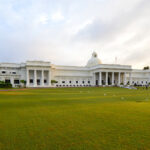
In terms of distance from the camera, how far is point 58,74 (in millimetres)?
69438

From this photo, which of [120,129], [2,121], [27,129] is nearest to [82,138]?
[120,129]

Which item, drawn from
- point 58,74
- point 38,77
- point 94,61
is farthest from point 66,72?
point 94,61

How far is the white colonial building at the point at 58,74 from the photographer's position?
188ft

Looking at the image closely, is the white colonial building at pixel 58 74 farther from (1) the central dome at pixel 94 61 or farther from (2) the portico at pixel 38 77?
(1) the central dome at pixel 94 61

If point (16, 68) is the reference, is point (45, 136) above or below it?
below

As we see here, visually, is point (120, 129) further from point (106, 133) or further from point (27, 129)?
point (27, 129)

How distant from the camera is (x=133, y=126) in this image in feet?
20.5

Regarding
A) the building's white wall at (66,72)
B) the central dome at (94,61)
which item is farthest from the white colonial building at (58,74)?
the central dome at (94,61)

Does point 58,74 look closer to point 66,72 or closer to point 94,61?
point 66,72

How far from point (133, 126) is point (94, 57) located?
289ft

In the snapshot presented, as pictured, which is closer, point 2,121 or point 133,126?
point 133,126

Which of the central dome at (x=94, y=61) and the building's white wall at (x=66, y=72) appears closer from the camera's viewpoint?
the building's white wall at (x=66, y=72)

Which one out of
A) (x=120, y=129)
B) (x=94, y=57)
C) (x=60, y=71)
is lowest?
(x=120, y=129)

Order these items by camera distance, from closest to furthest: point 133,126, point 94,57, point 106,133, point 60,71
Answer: point 106,133 → point 133,126 → point 60,71 → point 94,57
